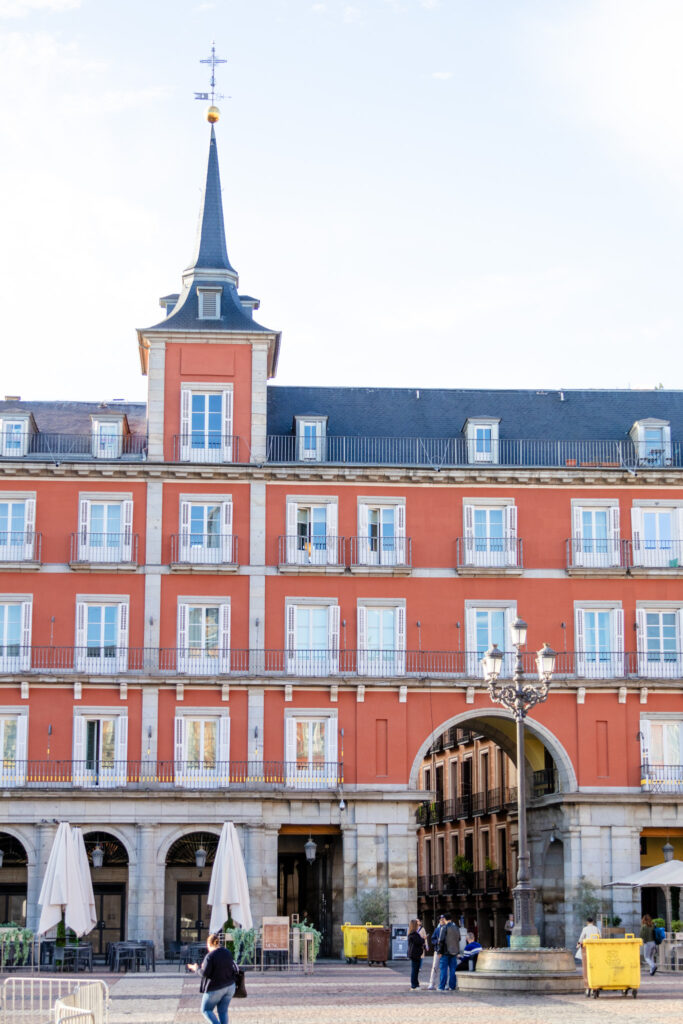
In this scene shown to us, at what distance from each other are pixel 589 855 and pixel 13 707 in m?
17.2

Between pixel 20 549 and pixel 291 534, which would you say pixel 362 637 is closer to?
pixel 291 534

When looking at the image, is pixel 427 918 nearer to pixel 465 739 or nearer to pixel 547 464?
pixel 465 739

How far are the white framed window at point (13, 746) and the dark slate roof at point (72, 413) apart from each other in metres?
9.71

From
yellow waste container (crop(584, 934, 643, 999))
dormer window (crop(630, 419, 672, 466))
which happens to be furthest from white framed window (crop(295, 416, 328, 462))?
yellow waste container (crop(584, 934, 643, 999))

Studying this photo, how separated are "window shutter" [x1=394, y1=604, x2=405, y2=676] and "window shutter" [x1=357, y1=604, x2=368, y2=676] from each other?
3.02ft

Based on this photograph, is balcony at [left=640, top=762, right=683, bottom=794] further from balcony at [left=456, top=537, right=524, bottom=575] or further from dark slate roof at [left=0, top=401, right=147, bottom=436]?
dark slate roof at [left=0, top=401, right=147, bottom=436]

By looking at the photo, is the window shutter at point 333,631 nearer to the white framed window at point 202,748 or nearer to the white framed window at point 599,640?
the white framed window at point 202,748

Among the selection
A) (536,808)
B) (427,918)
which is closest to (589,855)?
(536,808)

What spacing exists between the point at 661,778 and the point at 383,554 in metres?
10.5

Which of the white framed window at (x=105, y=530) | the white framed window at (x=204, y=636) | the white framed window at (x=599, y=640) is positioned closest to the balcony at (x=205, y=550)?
the white framed window at (x=204, y=636)

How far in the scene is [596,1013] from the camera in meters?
25.3

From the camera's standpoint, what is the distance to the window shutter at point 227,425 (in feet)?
156

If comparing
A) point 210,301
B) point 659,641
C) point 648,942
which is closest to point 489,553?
point 659,641

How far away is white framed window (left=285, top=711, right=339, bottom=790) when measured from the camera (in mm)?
45875
